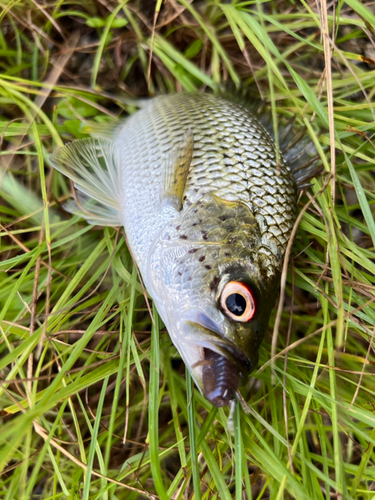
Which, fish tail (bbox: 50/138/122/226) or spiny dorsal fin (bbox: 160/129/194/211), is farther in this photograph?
fish tail (bbox: 50/138/122/226)

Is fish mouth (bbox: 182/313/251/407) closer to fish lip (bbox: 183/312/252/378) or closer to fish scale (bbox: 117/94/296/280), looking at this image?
fish lip (bbox: 183/312/252/378)

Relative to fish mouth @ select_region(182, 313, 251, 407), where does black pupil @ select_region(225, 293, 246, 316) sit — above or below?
above

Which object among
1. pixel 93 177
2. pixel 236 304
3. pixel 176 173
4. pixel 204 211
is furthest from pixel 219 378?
pixel 93 177

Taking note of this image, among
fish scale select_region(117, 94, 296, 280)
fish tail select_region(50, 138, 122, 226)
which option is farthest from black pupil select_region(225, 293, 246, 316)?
fish tail select_region(50, 138, 122, 226)

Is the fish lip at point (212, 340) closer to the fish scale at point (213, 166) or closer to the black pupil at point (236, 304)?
the black pupil at point (236, 304)

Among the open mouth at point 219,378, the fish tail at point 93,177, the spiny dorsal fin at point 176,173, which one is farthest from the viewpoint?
the fish tail at point 93,177

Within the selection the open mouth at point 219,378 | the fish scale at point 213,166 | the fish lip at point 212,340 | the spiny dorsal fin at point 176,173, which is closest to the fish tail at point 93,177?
the fish scale at point 213,166

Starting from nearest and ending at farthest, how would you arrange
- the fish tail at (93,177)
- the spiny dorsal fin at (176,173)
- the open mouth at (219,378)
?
the open mouth at (219,378) < the spiny dorsal fin at (176,173) < the fish tail at (93,177)
